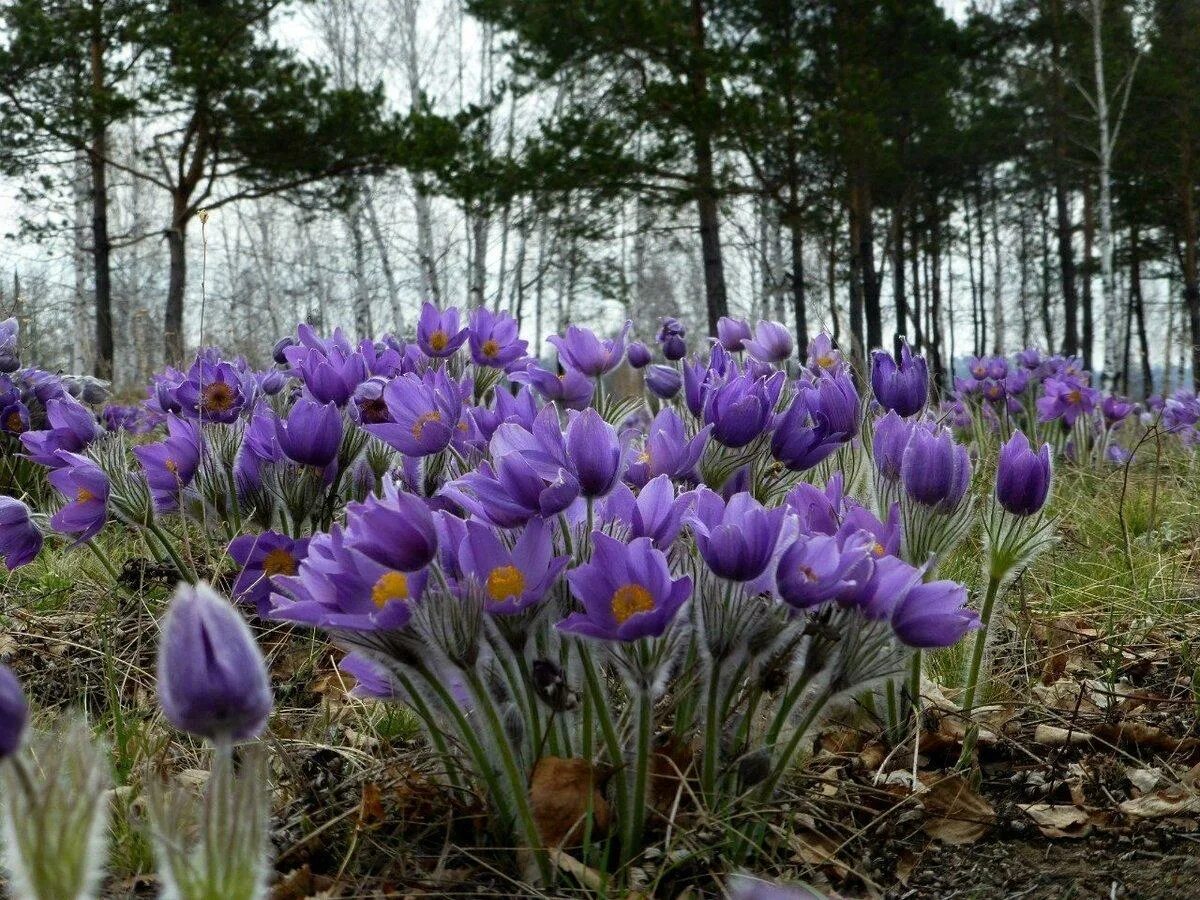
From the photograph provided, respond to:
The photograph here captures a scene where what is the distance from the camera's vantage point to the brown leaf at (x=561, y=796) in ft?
3.66

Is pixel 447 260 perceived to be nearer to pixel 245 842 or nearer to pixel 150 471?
pixel 150 471

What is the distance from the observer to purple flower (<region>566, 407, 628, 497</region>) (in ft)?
3.74

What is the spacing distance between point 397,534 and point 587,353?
127 cm

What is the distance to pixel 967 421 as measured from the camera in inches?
207

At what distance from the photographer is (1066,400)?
4.43m

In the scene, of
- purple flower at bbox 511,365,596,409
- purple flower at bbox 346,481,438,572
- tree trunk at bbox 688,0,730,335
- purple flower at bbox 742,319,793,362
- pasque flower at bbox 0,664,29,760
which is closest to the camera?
pasque flower at bbox 0,664,29,760

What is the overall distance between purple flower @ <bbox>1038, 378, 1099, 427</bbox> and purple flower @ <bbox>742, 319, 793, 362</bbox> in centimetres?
251

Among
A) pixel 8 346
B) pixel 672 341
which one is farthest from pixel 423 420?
pixel 8 346

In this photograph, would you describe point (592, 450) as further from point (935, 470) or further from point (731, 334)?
point (731, 334)

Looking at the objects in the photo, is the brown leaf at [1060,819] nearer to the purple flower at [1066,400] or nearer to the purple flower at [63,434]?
the purple flower at [63,434]

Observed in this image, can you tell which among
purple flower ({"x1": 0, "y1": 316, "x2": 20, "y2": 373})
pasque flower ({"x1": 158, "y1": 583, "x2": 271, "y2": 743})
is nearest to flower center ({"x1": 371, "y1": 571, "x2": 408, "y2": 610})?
pasque flower ({"x1": 158, "y1": 583, "x2": 271, "y2": 743})

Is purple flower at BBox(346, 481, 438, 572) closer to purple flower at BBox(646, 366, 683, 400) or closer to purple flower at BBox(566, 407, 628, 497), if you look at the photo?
purple flower at BBox(566, 407, 628, 497)

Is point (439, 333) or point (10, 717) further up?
point (439, 333)

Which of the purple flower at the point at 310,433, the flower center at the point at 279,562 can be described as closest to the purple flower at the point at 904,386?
the purple flower at the point at 310,433
